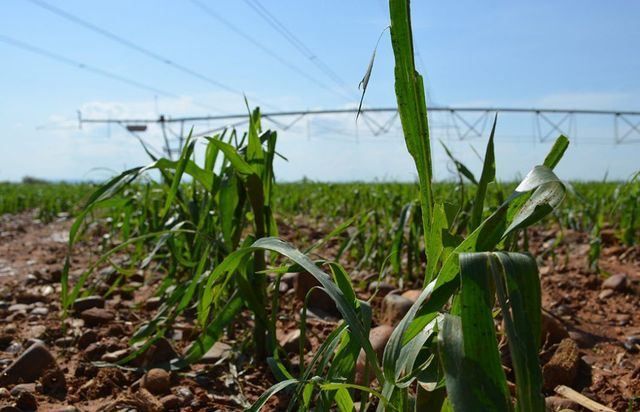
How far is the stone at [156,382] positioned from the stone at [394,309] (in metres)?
0.77

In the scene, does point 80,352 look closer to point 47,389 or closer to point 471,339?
point 47,389

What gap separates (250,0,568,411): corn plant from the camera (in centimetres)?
67

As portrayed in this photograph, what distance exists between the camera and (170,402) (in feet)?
5.12

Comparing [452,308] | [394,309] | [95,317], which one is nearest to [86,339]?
[95,317]

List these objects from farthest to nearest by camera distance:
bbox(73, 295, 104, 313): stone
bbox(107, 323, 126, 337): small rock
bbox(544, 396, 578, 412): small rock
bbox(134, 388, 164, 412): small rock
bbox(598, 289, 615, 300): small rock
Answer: bbox(598, 289, 615, 300): small rock → bbox(73, 295, 104, 313): stone → bbox(107, 323, 126, 337): small rock → bbox(134, 388, 164, 412): small rock → bbox(544, 396, 578, 412): small rock

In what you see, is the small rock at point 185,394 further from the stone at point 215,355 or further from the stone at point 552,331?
the stone at point 552,331

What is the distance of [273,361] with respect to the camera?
140cm

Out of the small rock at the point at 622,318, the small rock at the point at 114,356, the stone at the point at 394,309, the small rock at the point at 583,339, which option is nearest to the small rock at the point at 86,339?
the small rock at the point at 114,356

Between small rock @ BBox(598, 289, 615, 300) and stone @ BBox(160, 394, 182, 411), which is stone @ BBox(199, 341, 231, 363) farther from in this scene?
small rock @ BBox(598, 289, 615, 300)

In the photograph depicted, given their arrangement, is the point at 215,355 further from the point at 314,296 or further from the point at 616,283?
the point at 616,283

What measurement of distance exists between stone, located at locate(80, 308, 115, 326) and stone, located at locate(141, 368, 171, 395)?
727 mm

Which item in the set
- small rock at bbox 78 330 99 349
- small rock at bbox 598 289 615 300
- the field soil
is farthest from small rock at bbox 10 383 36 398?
small rock at bbox 598 289 615 300

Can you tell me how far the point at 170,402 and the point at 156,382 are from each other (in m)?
0.11

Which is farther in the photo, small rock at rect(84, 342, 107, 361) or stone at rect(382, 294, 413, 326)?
stone at rect(382, 294, 413, 326)
